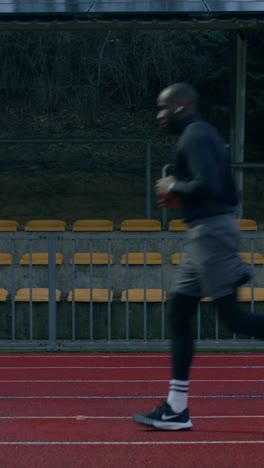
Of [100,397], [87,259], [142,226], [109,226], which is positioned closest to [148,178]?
[109,226]

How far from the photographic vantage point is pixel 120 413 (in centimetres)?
618

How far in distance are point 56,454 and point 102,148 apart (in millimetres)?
18742

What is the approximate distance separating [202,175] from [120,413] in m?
1.99

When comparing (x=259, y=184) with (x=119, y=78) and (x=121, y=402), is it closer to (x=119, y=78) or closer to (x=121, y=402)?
(x=119, y=78)

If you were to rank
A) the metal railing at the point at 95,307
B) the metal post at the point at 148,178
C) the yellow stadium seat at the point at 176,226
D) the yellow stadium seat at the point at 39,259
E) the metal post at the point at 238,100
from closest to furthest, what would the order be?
the metal railing at the point at 95,307 < the yellow stadium seat at the point at 39,259 < the yellow stadium seat at the point at 176,226 < the metal post at the point at 238,100 < the metal post at the point at 148,178

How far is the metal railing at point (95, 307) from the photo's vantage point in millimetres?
9688

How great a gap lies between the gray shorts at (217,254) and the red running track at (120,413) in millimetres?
845

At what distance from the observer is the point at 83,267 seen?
1240 centimetres

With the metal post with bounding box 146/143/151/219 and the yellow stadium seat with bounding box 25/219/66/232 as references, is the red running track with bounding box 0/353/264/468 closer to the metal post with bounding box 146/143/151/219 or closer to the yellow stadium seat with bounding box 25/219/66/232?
the yellow stadium seat with bounding box 25/219/66/232

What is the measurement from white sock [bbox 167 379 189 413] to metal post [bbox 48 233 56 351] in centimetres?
420

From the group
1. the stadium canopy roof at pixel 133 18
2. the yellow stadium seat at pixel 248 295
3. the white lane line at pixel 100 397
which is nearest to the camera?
the white lane line at pixel 100 397

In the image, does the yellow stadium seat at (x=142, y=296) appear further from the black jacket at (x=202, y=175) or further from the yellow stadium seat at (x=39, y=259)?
the black jacket at (x=202, y=175)

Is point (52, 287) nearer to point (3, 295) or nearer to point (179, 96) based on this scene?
point (3, 295)

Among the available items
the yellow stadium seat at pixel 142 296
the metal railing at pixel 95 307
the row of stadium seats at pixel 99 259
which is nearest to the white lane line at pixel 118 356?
the metal railing at pixel 95 307
